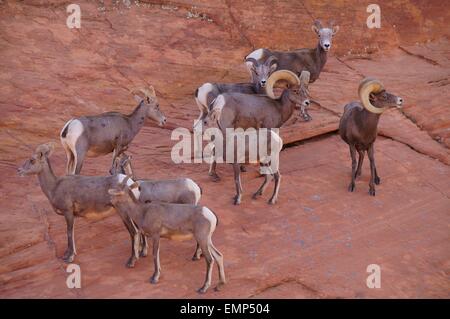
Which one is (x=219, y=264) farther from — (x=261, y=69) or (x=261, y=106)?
(x=261, y=69)

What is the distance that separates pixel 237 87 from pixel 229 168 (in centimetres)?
172

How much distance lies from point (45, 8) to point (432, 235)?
432 inches

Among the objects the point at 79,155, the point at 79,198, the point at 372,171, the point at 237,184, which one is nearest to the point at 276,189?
the point at 237,184

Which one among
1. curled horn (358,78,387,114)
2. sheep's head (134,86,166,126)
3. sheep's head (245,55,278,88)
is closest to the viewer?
curled horn (358,78,387,114)

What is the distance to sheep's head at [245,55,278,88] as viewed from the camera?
1543 centimetres

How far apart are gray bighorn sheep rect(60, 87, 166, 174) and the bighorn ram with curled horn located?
1.11 meters

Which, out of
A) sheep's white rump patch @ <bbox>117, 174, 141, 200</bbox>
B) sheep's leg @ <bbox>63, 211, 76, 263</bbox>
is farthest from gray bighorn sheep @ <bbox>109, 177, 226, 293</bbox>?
sheep's leg @ <bbox>63, 211, 76, 263</bbox>

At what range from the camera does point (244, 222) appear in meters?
12.8

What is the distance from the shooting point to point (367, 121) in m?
13.9

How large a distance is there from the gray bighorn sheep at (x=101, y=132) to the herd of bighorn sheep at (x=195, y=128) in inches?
0.7

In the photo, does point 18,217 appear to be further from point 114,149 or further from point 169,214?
point 169,214

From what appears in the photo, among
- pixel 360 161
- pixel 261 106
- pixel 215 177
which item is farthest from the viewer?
pixel 261 106

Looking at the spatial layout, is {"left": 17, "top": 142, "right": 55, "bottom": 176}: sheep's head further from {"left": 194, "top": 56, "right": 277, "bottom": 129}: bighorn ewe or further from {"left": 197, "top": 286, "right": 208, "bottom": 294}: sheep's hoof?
{"left": 194, "top": 56, "right": 277, "bottom": 129}: bighorn ewe

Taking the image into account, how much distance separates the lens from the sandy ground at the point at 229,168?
37.6 feet
